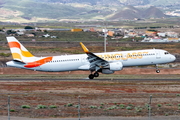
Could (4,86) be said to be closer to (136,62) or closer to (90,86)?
(90,86)

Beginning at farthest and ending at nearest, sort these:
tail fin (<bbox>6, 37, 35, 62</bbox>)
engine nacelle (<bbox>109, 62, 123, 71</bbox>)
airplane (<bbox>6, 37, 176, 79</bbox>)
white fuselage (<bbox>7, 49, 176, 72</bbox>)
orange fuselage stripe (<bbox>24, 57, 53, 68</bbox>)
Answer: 1. orange fuselage stripe (<bbox>24, 57, 53, 68</bbox>)
2. tail fin (<bbox>6, 37, 35, 62</bbox>)
3. white fuselage (<bbox>7, 49, 176, 72</bbox>)
4. airplane (<bbox>6, 37, 176, 79</bbox>)
5. engine nacelle (<bbox>109, 62, 123, 71</bbox>)

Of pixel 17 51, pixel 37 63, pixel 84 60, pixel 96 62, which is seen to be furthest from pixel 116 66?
pixel 17 51

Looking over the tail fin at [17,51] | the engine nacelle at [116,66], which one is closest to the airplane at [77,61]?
the tail fin at [17,51]

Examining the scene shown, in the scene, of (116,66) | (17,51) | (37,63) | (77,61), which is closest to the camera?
(116,66)

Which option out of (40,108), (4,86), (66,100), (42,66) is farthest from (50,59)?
(40,108)

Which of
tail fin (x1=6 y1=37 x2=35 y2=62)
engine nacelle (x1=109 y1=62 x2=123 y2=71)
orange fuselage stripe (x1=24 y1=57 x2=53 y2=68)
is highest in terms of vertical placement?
tail fin (x1=6 y1=37 x2=35 y2=62)

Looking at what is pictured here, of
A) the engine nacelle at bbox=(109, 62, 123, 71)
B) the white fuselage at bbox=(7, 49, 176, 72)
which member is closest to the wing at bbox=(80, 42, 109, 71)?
the white fuselage at bbox=(7, 49, 176, 72)

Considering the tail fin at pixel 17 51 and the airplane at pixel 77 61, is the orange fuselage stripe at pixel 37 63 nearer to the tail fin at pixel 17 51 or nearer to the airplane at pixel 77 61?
the airplane at pixel 77 61

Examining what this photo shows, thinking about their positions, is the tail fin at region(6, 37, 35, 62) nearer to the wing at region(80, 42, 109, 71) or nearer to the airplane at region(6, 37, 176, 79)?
the airplane at region(6, 37, 176, 79)

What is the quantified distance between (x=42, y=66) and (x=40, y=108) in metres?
25.8

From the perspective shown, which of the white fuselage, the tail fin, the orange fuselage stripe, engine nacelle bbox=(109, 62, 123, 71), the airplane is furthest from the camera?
the orange fuselage stripe

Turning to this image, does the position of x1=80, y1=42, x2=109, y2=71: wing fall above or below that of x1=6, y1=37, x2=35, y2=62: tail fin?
below

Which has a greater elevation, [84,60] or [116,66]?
[84,60]

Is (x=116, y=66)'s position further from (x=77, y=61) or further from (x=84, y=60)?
(x=77, y=61)
